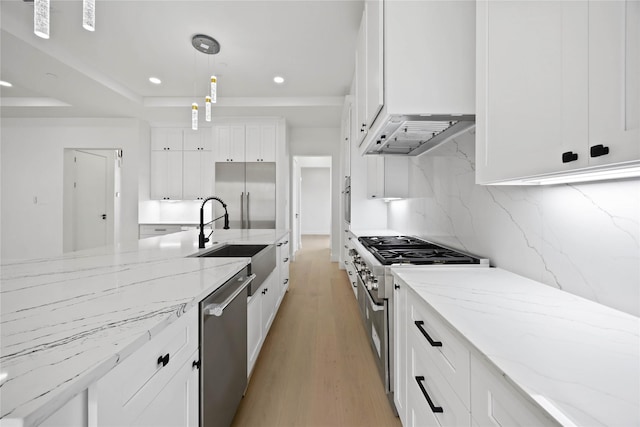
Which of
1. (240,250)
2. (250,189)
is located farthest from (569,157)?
(250,189)

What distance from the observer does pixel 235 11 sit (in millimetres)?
2600

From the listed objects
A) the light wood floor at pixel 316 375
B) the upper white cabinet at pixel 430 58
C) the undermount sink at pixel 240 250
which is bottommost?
the light wood floor at pixel 316 375

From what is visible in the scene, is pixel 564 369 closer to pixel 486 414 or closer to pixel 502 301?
pixel 486 414

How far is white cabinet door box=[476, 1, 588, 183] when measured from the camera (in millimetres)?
712

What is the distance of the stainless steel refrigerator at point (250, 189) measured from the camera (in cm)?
520

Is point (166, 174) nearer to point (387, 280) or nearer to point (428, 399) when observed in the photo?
point (387, 280)

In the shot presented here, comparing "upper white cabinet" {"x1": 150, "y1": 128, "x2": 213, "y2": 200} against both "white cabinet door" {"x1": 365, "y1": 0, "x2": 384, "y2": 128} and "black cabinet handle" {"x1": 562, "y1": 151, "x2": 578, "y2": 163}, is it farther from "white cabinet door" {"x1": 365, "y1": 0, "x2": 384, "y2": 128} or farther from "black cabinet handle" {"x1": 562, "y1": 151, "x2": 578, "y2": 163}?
"black cabinet handle" {"x1": 562, "y1": 151, "x2": 578, "y2": 163}

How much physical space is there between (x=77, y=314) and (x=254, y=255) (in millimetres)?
1190

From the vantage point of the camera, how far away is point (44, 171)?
518 cm

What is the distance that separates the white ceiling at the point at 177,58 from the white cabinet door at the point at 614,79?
2.34 meters

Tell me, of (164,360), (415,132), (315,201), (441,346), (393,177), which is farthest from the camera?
(315,201)

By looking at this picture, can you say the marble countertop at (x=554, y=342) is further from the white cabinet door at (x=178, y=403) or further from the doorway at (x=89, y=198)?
the doorway at (x=89, y=198)

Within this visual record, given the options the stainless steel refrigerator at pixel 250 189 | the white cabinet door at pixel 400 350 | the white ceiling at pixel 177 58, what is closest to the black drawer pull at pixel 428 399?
the white cabinet door at pixel 400 350

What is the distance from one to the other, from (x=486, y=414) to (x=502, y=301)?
42cm
